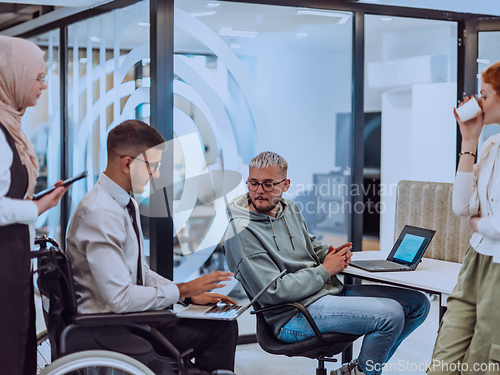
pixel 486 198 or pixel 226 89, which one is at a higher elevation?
pixel 226 89

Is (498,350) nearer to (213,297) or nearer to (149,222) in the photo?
(213,297)

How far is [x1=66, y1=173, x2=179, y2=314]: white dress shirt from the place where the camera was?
5.43 ft

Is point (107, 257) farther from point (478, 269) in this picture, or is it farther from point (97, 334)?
point (478, 269)

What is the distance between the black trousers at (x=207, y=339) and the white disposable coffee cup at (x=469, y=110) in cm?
115

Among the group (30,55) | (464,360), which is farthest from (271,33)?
(464,360)

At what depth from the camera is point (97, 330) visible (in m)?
Answer: 1.69

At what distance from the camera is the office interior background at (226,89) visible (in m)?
3.12

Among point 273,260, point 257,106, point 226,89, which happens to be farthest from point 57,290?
point 257,106

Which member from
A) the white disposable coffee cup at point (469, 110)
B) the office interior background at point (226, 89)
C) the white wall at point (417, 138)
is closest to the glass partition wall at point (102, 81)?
the office interior background at point (226, 89)

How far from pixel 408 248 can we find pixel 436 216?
0.50 meters

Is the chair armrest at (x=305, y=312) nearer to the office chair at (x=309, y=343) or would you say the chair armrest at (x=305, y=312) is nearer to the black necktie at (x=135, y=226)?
the office chair at (x=309, y=343)

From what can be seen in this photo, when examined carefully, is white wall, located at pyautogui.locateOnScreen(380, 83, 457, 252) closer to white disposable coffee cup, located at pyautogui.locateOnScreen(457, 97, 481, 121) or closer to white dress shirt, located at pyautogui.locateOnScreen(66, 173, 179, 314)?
white disposable coffee cup, located at pyautogui.locateOnScreen(457, 97, 481, 121)

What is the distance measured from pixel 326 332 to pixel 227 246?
57 cm

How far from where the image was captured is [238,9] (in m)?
3.28
